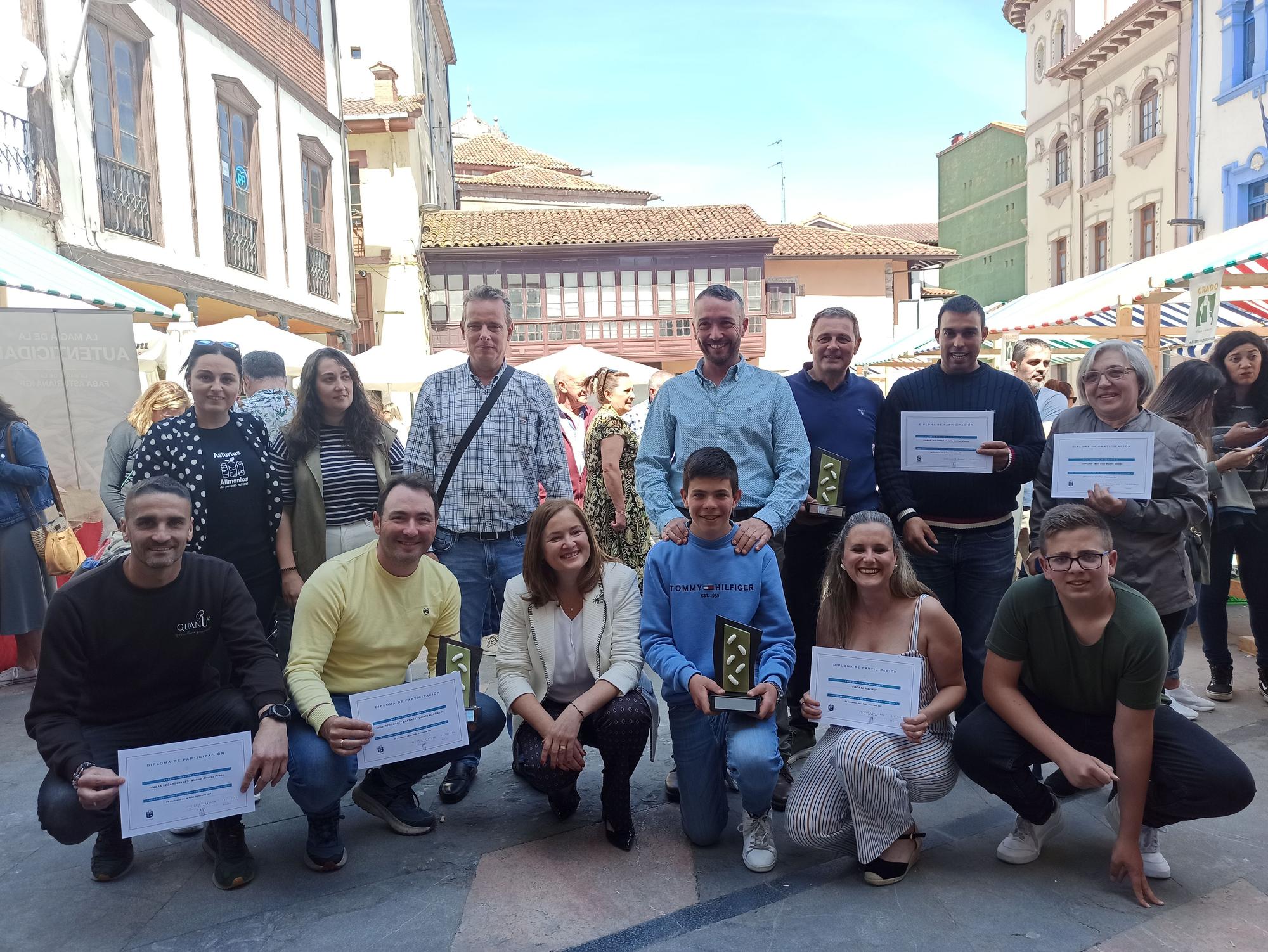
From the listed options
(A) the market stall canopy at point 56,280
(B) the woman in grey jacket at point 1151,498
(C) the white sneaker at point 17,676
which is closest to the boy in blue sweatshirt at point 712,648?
(B) the woman in grey jacket at point 1151,498

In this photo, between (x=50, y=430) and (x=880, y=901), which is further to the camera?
(x=50, y=430)

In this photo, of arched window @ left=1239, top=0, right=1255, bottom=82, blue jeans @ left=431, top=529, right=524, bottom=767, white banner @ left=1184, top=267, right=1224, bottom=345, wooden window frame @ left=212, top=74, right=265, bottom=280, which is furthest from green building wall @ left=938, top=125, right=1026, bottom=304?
blue jeans @ left=431, top=529, right=524, bottom=767

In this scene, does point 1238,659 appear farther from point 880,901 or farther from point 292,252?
point 292,252

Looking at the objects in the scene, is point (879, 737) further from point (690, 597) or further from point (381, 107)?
point (381, 107)

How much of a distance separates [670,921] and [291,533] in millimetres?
2194

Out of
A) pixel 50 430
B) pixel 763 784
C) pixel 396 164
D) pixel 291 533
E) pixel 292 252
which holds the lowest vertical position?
pixel 763 784

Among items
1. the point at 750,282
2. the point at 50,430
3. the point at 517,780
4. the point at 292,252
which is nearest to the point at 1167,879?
the point at 517,780

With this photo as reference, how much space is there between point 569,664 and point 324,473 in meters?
1.37

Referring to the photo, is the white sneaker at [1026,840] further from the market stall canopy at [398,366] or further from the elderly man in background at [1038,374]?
the market stall canopy at [398,366]

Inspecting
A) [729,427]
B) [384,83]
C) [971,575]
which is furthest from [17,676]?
[384,83]

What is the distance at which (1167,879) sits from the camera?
286 centimetres

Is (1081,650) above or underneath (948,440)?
underneath

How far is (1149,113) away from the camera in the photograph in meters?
18.6

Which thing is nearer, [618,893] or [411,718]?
[618,893]
